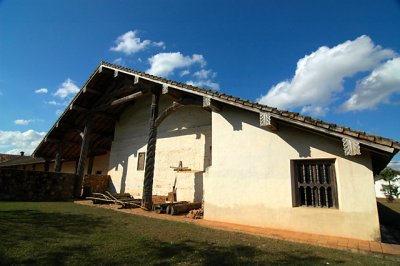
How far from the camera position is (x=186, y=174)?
11.5 meters

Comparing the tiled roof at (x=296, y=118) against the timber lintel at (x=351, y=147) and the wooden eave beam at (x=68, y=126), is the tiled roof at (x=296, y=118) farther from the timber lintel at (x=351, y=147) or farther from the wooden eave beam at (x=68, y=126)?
the wooden eave beam at (x=68, y=126)

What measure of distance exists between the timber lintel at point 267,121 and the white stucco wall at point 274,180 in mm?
290

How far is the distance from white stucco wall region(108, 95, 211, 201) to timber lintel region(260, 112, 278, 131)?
4.34 m

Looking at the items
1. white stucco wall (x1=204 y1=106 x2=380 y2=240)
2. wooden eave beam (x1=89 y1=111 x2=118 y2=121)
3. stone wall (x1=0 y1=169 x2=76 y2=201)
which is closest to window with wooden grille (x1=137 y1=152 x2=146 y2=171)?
wooden eave beam (x1=89 y1=111 x2=118 y2=121)

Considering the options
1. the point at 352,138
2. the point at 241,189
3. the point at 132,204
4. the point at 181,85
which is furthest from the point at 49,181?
the point at 352,138

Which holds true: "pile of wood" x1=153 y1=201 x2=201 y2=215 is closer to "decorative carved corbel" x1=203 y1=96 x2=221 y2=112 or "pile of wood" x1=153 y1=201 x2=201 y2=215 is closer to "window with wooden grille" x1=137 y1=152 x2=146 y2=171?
"decorative carved corbel" x1=203 y1=96 x2=221 y2=112

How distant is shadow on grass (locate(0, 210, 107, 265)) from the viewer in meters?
3.69

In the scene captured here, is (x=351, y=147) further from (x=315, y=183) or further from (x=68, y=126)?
(x=68, y=126)

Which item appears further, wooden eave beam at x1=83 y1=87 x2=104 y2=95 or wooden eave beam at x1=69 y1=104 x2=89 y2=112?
wooden eave beam at x1=69 y1=104 x2=89 y2=112

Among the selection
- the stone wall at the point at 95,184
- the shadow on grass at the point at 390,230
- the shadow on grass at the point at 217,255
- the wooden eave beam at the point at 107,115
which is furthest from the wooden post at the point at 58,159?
the shadow on grass at the point at 390,230

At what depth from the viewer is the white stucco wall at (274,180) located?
5777 mm

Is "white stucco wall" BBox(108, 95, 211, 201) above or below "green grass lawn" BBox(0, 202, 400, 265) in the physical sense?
above

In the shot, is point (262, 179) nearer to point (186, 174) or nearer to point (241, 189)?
point (241, 189)

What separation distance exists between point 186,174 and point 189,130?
79.9 inches
